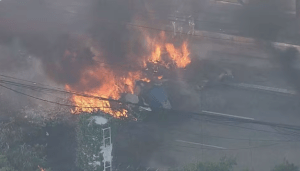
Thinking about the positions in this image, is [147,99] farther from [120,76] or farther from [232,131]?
[232,131]

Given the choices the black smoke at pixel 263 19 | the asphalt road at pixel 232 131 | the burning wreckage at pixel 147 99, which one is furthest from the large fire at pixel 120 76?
the black smoke at pixel 263 19

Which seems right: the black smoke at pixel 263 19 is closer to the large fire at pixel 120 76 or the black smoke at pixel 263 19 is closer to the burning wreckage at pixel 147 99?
the large fire at pixel 120 76

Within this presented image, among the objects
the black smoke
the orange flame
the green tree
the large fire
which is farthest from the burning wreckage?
the black smoke

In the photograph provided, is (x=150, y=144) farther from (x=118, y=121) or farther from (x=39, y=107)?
(x=39, y=107)

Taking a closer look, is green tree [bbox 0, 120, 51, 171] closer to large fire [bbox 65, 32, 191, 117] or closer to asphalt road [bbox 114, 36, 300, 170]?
large fire [bbox 65, 32, 191, 117]

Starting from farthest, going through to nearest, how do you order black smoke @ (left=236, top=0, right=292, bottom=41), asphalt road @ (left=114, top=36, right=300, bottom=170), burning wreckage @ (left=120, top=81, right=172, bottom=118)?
black smoke @ (left=236, top=0, right=292, bottom=41) < burning wreckage @ (left=120, top=81, right=172, bottom=118) < asphalt road @ (left=114, top=36, right=300, bottom=170)

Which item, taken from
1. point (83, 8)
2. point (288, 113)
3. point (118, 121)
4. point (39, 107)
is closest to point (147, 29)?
point (83, 8)

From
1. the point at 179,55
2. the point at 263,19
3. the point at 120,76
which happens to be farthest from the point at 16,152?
the point at 263,19

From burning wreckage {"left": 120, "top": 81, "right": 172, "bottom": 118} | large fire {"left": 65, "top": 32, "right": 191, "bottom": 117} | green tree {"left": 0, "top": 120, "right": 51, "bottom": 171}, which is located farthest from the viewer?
large fire {"left": 65, "top": 32, "right": 191, "bottom": 117}
